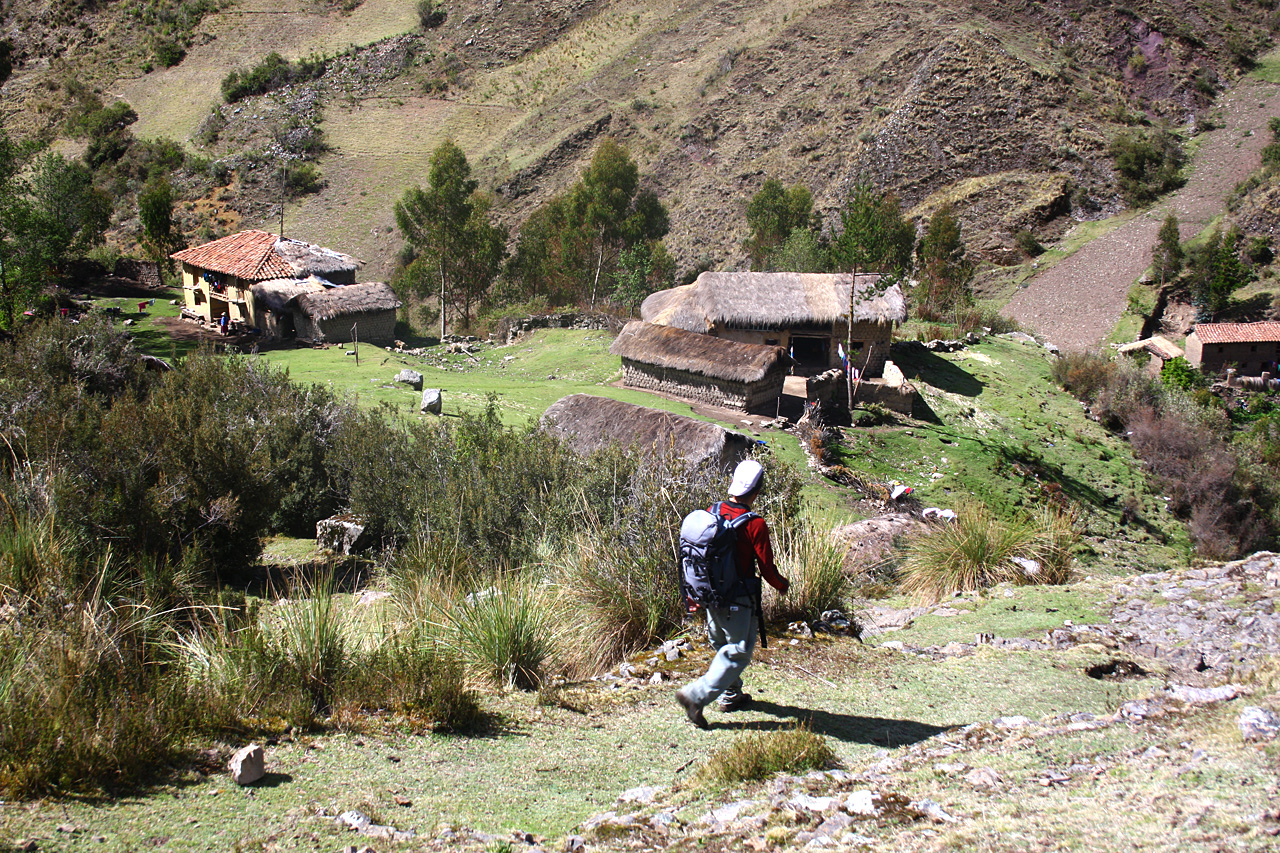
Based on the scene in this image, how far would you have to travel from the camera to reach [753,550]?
4.52m

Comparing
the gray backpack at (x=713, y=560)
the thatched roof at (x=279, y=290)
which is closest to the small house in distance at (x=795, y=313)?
the thatched roof at (x=279, y=290)

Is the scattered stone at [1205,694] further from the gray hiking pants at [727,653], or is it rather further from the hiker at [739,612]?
the gray hiking pants at [727,653]

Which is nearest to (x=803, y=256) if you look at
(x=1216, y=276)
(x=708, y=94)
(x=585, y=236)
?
(x=585, y=236)

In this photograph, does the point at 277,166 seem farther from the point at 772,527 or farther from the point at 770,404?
the point at 772,527

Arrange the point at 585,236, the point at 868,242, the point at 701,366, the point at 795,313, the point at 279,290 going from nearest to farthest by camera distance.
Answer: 1. the point at 701,366
2. the point at 795,313
3. the point at 279,290
4. the point at 868,242
5. the point at 585,236

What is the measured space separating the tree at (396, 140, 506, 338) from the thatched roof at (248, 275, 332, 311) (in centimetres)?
899

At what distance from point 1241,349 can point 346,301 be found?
34385 millimetres

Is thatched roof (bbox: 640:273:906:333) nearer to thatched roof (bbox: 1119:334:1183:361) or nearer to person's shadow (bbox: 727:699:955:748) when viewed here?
thatched roof (bbox: 1119:334:1183:361)

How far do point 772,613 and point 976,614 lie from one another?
1882 millimetres

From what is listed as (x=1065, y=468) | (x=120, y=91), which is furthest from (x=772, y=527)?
(x=120, y=91)

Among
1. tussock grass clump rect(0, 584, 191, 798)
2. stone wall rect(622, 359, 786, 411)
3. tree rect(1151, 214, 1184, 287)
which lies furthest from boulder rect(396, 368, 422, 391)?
tree rect(1151, 214, 1184, 287)

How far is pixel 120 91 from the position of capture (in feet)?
246

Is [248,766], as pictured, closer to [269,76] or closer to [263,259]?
[263,259]

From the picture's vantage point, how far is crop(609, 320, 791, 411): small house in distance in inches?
810
